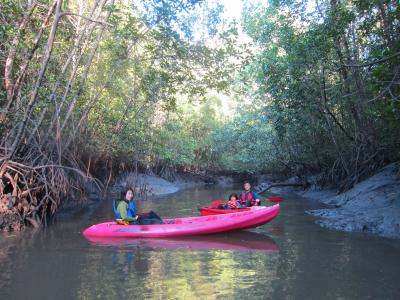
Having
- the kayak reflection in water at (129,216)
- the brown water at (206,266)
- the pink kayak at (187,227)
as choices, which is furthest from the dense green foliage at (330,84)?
the kayak reflection in water at (129,216)

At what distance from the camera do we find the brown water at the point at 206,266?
493cm

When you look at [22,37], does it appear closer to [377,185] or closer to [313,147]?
[377,185]

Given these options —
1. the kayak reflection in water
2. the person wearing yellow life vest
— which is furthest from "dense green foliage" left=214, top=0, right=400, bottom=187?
the kayak reflection in water

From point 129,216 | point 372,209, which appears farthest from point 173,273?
point 372,209

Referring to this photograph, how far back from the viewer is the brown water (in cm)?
493

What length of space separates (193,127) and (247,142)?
6016 millimetres

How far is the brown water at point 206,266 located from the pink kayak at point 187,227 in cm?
17

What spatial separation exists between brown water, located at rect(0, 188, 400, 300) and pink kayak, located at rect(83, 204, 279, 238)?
0.57ft

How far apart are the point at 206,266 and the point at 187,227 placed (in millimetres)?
2319

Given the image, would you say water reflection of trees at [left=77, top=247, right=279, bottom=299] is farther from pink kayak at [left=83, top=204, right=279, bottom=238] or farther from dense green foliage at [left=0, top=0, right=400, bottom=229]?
dense green foliage at [left=0, top=0, right=400, bottom=229]

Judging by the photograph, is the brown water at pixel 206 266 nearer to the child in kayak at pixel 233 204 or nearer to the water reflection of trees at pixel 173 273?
the water reflection of trees at pixel 173 273

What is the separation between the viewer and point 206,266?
20.0 feet

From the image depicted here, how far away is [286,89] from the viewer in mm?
14102

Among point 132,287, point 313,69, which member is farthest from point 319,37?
point 132,287
